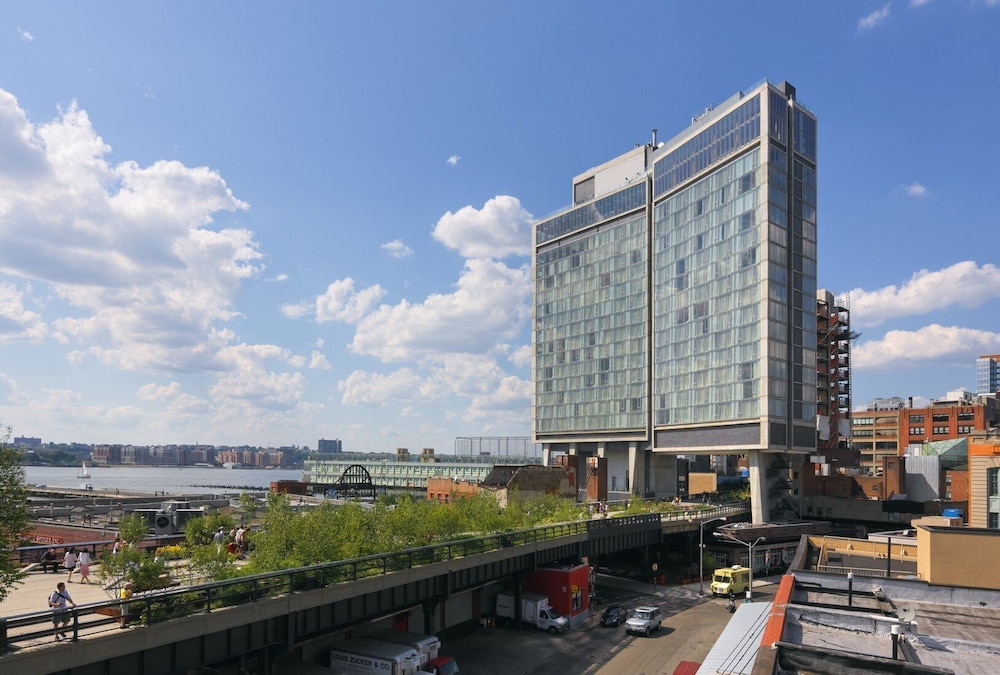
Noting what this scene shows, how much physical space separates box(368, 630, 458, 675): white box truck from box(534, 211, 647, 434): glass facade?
78003mm

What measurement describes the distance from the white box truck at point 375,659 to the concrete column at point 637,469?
80207mm

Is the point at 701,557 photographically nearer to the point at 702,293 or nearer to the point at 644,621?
the point at 644,621

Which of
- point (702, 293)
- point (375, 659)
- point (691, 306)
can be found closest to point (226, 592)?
point (375, 659)

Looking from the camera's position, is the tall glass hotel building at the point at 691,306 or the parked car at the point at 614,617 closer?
the parked car at the point at 614,617

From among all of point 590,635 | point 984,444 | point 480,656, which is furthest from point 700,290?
point 480,656

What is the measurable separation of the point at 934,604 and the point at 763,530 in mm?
51338

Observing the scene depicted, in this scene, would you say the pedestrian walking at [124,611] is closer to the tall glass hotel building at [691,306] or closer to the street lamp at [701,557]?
the street lamp at [701,557]

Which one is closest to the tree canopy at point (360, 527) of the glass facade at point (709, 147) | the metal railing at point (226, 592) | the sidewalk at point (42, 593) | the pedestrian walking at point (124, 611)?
the metal railing at point (226, 592)

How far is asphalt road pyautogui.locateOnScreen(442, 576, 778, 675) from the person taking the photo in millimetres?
41281

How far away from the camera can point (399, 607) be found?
38.2 metres

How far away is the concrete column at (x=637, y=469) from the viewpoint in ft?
366

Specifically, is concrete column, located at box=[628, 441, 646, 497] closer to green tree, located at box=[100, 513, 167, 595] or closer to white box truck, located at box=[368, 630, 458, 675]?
white box truck, located at box=[368, 630, 458, 675]

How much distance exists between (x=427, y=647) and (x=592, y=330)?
91.4m

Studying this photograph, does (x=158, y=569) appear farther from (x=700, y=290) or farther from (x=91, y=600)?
(x=700, y=290)
